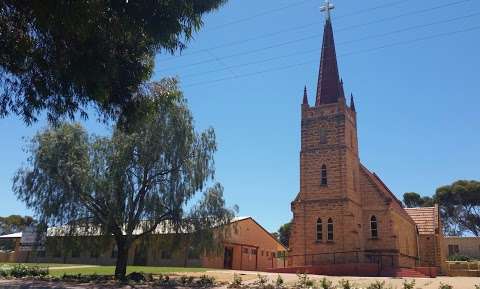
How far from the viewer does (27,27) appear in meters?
10.4

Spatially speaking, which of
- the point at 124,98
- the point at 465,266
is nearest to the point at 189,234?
the point at 124,98

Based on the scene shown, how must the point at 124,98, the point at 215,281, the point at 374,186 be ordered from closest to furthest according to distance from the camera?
1. the point at 124,98
2. the point at 215,281
3. the point at 374,186

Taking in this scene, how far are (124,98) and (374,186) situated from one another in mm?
30472

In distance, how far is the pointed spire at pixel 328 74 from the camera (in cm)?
3950

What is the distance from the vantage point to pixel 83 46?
10859 millimetres

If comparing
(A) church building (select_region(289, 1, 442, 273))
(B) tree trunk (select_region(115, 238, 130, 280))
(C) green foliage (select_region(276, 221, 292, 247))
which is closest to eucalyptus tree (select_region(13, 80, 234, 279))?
(B) tree trunk (select_region(115, 238, 130, 280))

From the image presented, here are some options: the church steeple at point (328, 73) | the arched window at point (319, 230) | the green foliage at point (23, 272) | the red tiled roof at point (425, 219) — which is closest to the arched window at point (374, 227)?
the arched window at point (319, 230)

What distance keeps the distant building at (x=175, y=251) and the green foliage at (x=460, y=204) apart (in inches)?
1334

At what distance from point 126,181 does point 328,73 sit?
2176 cm

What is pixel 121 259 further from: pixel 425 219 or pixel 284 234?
pixel 284 234

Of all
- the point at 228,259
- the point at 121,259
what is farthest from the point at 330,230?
the point at 121,259

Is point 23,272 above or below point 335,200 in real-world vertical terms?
below

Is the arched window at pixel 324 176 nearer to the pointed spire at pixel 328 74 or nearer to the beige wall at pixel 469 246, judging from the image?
the pointed spire at pixel 328 74

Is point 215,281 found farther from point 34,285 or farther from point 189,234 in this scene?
point 34,285
